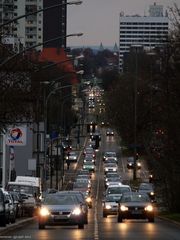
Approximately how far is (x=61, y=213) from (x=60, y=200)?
120 cm

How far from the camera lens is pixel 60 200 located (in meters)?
40.8

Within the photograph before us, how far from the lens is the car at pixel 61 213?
3978 centimetres

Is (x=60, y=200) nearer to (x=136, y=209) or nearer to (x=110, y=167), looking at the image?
(x=136, y=209)

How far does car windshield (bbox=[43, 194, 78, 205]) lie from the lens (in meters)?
40.6

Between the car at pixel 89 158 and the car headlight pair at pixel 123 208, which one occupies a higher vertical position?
the car at pixel 89 158

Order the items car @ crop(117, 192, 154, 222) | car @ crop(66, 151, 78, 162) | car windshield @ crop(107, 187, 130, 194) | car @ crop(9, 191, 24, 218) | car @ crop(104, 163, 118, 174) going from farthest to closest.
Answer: car @ crop(66, 151, 78, 162) → car @ crop(104, 163, 118, 174) → car windshield @ crop(107, 187, 130, 194) → car @ crop(9, 191, 24, 218) → car @ crop(117, 192, 154, 222)

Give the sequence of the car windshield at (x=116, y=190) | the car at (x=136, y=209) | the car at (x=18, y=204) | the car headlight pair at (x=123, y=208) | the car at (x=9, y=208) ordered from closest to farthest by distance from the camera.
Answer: the car at (x=9, y=208), the car headlight pair at (x=123, y=208), the car at (x=136, y=209), the car at (x=18, y=204), the car windshield at (x=116, y=190)

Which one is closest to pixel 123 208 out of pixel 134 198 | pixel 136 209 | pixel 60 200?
pixel 136 209

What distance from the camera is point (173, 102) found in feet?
175

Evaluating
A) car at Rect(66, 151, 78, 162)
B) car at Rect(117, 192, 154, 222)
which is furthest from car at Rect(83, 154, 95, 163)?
car at Rect(117, 192, 154, 222)

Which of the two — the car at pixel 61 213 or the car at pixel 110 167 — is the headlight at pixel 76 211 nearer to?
the car at pixel 61 213

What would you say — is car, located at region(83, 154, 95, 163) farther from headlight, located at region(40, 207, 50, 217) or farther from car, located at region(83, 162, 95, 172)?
headlight, located at region(40, 207, 50, 217)

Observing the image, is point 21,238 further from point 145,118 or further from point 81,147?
point 81,147

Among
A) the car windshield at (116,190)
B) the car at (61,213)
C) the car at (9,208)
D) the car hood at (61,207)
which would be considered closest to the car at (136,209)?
the car at (9,208)
